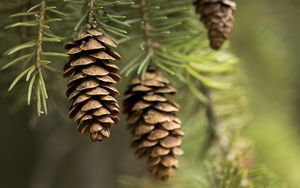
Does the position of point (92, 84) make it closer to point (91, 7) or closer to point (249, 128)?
point (91, 7)

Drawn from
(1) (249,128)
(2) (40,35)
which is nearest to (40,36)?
(2) (40,35)

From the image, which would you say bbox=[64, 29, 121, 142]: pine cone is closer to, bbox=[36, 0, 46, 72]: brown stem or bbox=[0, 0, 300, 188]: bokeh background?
bbox=[36, 0, 46, 72]: brown stem

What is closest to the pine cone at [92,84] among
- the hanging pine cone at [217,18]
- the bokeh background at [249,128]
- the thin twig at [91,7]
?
the thin twig at [91,7]

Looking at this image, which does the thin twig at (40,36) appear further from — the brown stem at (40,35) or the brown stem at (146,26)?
the brown stem at (146,26)

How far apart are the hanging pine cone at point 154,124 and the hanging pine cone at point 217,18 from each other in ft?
0.32

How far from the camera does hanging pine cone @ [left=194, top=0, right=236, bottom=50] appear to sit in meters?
0.76

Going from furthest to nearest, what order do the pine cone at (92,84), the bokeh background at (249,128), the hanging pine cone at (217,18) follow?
the bokeh background at (249,128), the hanging pine cone at (217,18), the pine cone at (92,84)

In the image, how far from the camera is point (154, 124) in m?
0.72

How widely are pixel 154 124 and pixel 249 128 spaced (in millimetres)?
628

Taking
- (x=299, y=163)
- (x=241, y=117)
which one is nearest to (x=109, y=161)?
(x=299, y=163)

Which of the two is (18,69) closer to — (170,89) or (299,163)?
(170,89)

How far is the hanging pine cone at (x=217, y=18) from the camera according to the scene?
2.49ft

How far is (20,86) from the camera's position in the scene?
2.94 ft

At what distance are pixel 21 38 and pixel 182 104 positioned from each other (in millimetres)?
315
